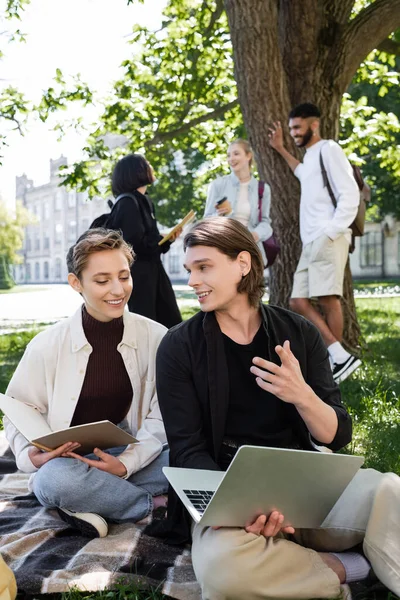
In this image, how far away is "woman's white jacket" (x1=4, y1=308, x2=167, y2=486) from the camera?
3807mm

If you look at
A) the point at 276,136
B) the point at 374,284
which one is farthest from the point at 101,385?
the point at 374,284

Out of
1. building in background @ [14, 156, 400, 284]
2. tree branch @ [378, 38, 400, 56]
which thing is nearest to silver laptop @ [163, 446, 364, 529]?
tree branch @ [378, 38, 400, 56]

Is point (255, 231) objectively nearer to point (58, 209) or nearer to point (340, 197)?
point (340, 197)

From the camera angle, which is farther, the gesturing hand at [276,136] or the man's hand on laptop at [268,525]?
the gesturing hand at [276,136]

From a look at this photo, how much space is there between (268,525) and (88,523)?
1065 millimetres

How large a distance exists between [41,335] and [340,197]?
143 inches

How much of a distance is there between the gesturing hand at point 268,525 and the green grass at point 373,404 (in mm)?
425

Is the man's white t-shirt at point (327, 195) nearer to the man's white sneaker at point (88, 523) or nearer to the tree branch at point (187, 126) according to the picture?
the man's white sneaker at point (88, 523)

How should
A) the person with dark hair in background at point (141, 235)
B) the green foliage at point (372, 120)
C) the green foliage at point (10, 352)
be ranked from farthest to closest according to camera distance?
the green foliage at point (372, 120), the green foliage at point (10, 352), the person with dark hair in background at point (141, 235)

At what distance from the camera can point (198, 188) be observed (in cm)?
3150

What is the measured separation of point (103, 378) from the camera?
3.92m

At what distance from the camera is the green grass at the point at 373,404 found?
2906 millimetres

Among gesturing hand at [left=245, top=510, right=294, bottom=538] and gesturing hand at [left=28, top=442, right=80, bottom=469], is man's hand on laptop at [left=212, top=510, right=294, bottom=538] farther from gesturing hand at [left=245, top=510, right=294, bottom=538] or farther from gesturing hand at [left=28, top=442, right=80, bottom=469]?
gesturing hand at [left=28, top=442, right=80, bottom=469]

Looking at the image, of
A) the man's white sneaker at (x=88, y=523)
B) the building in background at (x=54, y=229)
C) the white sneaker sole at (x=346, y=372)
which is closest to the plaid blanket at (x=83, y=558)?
the man's white sneaker at (x=88, y=523)
